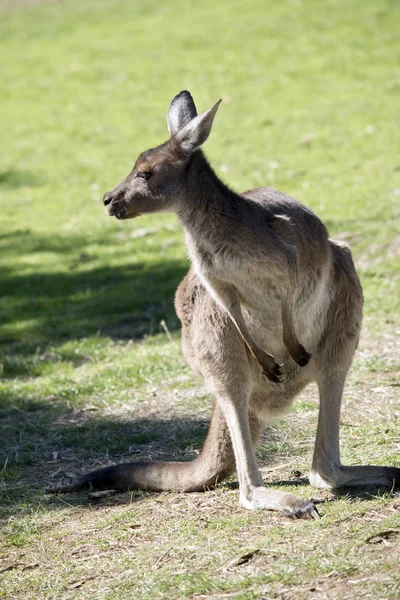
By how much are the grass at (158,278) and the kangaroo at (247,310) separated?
12 centimetres

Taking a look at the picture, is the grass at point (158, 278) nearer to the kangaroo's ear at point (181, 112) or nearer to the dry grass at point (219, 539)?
the dry grass at point (219, 539)

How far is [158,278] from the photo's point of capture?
27.2 feet

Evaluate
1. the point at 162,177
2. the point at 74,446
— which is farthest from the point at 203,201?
the point at 74,446

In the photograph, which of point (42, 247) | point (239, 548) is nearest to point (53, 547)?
point (239, 548)

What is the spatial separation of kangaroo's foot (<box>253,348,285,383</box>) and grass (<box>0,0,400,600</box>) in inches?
20.5

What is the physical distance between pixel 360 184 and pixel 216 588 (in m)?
7.32

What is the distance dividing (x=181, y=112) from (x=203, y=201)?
0.51 meters

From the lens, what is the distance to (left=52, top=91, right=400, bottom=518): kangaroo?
3725 millimetres

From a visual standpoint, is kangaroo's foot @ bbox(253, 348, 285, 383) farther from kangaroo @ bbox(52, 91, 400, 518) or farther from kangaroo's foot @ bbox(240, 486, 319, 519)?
kangaroo's foot @ bbox(240, 486, 319, 519)

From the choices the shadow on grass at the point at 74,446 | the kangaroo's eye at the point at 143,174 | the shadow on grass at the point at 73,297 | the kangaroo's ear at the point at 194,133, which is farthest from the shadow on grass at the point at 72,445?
the kangaroo's ear at the point at 194,133

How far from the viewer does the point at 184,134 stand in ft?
12.4

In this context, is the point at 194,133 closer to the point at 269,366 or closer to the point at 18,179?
the point at 269,366

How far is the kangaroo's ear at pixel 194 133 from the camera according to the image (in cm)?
371

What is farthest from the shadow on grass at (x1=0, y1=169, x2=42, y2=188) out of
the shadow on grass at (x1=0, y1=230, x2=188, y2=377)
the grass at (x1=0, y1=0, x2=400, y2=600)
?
the shadow on grass at (x1=0, y1=230, x2=188, y2=377)
